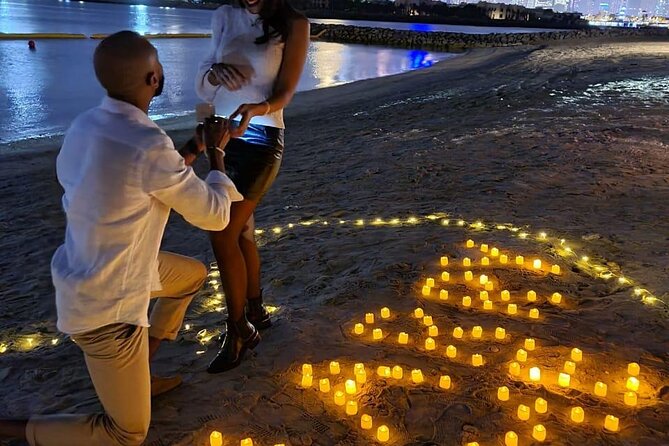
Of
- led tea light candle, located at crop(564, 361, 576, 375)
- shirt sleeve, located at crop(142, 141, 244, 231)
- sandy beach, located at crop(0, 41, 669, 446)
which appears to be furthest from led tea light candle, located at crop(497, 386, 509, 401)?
shirt sleeve, located at crop(142, 141, 244, 231)

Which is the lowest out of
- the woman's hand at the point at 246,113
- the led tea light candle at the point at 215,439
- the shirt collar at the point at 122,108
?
the led tea light candle at the point at 215,439

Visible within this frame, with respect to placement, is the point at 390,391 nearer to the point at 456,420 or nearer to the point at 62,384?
the point at 456,420

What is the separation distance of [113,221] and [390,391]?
5.94 feet

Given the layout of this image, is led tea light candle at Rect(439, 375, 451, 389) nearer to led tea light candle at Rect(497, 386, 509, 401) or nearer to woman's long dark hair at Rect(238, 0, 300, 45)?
led tea light candle at Rect(497, 386, 509, 401)

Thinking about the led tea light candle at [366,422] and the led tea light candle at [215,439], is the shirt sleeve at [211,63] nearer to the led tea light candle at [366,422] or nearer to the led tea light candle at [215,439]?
the led tea light candle at [215,439]

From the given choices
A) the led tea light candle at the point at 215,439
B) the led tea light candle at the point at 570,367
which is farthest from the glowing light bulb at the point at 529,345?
the led tea light candle at the point at 215,439

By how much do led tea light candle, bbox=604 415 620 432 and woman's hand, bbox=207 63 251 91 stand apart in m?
2.50

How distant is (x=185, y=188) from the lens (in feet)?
7.48

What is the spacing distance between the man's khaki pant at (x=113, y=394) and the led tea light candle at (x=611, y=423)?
2165 mm

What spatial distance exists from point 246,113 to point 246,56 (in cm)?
38

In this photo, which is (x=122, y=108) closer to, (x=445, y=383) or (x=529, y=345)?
(x=445, y=383)

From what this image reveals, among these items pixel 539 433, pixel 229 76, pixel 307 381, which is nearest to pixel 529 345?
pixel 539 433

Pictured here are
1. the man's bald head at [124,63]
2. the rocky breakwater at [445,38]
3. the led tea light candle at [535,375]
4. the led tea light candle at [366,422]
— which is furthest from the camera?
the rocky breakwater at [445,38]

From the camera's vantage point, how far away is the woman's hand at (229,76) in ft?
10.4
